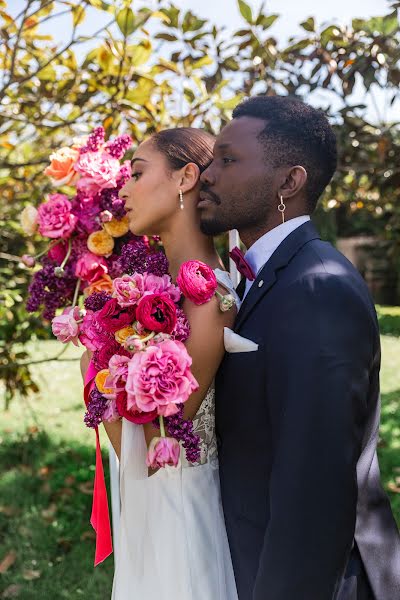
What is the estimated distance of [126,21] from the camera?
336cm

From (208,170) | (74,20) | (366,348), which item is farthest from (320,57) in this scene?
(366,348)

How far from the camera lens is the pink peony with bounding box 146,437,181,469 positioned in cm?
174

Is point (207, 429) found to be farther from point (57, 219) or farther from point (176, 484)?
point (57, 219)

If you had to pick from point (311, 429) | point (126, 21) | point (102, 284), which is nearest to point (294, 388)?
point (311, 429)

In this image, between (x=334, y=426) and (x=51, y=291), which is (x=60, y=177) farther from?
(x=334, y=426)

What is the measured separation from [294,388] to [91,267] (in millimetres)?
1186

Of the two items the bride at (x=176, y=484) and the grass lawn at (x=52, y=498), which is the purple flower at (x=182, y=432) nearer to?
the bride at (x=176, y=484)

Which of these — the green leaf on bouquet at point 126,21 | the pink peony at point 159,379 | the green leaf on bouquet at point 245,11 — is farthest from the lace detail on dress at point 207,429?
the green leaf on bouquet at point 245,11

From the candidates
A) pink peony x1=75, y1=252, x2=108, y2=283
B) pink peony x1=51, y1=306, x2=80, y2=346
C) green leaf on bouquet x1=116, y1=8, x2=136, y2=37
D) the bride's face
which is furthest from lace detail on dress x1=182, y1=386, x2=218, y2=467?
green leaf on bouquet x1=116, y1=8, x2=136, y2=37

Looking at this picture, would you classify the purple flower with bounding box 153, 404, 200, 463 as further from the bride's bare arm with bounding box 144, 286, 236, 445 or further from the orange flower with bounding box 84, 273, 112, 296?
the orange flower with bounding box 84, 273, 112, 296

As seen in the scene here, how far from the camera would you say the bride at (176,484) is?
2.06 metres

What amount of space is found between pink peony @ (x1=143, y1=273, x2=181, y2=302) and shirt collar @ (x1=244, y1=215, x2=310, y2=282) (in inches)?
10.7

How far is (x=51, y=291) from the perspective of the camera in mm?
2604

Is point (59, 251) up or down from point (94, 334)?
up
